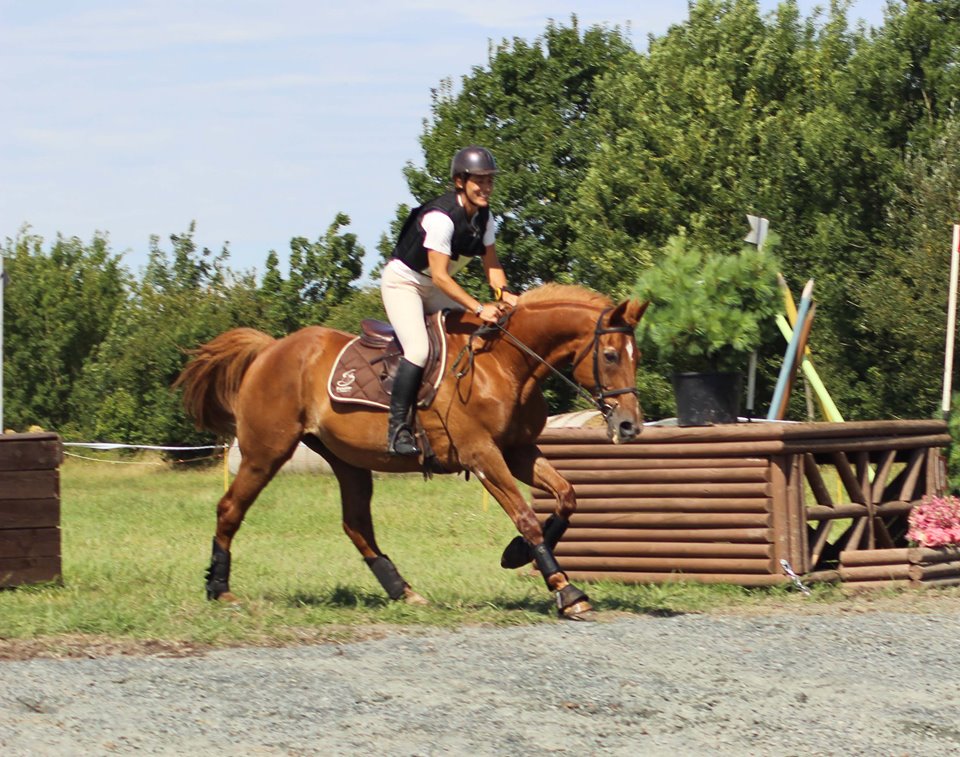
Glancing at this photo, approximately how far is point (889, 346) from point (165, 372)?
76.2ft

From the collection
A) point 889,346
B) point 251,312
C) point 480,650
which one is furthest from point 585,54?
point 480,650

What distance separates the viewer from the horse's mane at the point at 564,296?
8742 mm

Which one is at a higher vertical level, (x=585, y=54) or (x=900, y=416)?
(x=585, y=54)

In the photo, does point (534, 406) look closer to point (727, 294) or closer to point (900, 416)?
point (727, 294)

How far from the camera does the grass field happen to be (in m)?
8.20

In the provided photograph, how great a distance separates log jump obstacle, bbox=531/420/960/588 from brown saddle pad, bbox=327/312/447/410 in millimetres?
2386

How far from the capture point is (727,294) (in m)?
10.4

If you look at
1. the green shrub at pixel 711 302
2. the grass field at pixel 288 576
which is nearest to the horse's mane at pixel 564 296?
the green shrub at pixel 711 302

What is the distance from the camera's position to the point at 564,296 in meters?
8.85

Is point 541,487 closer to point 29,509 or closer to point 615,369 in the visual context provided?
point 615,369

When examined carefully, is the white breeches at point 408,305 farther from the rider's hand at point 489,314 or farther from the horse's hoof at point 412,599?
the horse's hoof at point 412,599

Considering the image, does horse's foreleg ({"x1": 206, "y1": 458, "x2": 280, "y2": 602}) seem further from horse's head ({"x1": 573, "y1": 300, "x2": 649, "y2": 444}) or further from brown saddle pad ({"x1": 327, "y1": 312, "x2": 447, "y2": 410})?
horse's head ({"x1": 573, "y1": 300, "x2": 649, "y2": 444})

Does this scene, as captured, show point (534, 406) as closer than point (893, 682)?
No

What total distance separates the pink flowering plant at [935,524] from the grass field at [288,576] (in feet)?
2.76
